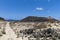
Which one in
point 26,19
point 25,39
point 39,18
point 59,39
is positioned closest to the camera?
point 59,39

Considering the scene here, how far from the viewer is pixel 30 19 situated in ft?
340

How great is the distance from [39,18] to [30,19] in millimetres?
6063

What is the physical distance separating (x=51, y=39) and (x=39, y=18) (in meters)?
83.0

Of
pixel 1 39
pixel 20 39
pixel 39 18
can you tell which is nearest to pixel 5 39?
pixel 1 39

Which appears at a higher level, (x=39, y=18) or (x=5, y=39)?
(x=39, y=18)

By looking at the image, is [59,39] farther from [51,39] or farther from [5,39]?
[5,39]

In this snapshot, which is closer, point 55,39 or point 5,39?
point 55,39

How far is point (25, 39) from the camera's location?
60.7ft

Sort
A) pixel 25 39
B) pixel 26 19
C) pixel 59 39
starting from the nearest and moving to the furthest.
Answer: pixel 59 39, pixel 25 39, pixel 26 19

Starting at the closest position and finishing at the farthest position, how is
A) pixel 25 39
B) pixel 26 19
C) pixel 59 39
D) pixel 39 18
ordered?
1. pixel 59 39
2. pixel 25 39
3. pixel 39 18
4. pixel 26 19

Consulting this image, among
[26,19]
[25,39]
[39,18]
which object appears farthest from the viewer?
[26,19]

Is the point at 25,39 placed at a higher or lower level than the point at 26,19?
lower

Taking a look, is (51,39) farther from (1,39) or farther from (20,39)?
(1,39)

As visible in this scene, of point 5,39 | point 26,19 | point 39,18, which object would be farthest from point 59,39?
point 26,19
